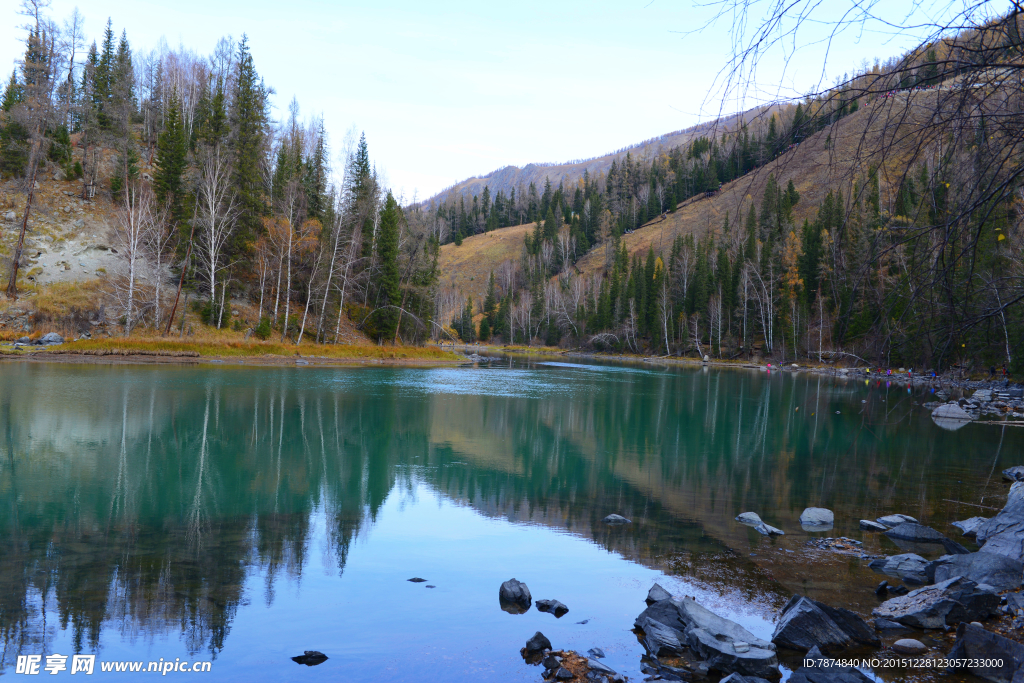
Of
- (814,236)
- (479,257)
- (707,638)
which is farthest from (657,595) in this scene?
(479,257)

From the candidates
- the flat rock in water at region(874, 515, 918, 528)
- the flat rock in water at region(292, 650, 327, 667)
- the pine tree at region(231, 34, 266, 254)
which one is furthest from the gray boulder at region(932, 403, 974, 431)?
the pine tree at region(231, 34, 266, 254)

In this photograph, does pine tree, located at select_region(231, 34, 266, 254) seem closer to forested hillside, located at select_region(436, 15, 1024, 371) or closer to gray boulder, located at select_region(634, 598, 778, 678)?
forested hillside, located at select_region(436, 15, 1024, 371)

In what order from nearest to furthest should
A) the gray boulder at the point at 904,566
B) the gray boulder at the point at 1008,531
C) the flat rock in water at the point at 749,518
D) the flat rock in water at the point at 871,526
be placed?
the gray boulder at the point at 1008,531, the gray boulder at the point at 904,566, the flat rock in water at the point at 871,526, the flat rock in water at the point at 749,518

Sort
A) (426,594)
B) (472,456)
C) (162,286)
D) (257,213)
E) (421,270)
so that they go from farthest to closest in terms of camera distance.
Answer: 1. (421,270)
2. (257,213)
3. (162,286)
4. (472,456)
5. (426,594)

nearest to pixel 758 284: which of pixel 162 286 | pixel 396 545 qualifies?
pixel 162 286

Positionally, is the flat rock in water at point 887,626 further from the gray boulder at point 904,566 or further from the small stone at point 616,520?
the small stone at point 616,520

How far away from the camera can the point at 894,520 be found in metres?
10.9

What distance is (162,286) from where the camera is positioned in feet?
151

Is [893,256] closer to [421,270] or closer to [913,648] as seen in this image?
[913,648]

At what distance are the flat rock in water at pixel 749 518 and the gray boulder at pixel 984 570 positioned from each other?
9.55 feet

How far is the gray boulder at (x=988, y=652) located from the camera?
17.7ft

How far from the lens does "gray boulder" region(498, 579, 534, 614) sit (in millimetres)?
7382

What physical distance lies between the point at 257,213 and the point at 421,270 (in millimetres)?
16083

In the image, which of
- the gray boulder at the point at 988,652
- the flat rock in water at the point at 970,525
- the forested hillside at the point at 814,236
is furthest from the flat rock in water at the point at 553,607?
the flat rock in water at the point at 970,525
